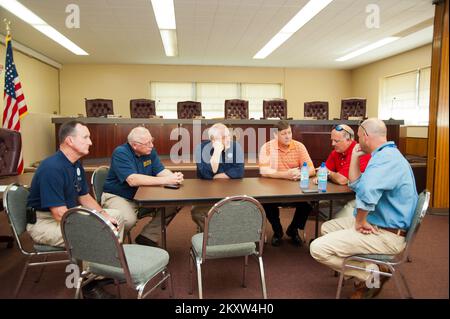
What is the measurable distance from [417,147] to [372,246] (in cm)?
601

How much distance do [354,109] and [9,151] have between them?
5884 mm

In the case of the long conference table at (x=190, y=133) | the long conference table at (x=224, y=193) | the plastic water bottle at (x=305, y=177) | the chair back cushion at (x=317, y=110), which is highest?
the chair back cushion at (x=317, y=110)

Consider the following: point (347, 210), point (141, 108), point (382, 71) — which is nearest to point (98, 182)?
point (347, 210)

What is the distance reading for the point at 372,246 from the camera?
6.20ft

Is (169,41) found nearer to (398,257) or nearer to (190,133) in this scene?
(190,133)

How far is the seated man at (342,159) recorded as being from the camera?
8.82 ft

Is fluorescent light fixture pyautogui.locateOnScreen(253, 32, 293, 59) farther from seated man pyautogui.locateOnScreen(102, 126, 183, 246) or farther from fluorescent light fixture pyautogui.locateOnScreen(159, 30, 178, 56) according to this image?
seated man pyautogui.locateOnScreen(102, 126, 183, 246)

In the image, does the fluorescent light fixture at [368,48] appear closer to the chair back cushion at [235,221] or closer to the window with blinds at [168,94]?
the window with blinds at [168,94]

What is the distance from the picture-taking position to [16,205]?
2043mm

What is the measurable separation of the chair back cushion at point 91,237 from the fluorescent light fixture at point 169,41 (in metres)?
5.34

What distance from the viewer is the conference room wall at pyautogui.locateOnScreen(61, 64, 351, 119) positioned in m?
9.23

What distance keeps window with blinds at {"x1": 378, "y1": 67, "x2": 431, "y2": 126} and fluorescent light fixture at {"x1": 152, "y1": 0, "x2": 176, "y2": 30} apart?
5576mm

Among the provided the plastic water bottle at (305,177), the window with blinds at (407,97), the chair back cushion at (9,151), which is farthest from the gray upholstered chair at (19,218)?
the window with blinds at (407,97)

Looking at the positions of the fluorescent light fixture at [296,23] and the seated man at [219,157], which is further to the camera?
the fluorescent light fixture at [296,23]
